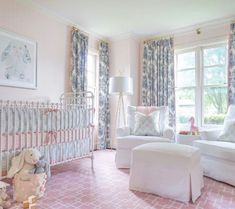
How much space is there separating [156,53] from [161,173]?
2833 millimetres

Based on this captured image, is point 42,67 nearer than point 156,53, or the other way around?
point 42,67

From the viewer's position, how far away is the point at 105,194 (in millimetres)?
2223

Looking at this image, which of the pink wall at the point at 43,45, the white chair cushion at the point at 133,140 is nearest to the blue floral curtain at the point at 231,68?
the white chair cushion at the point at 133,140

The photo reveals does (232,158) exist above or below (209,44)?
below

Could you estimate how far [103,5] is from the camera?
329 centimetres

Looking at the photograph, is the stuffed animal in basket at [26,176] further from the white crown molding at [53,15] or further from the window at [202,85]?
the window at [202,85]

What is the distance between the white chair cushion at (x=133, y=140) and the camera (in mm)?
3194

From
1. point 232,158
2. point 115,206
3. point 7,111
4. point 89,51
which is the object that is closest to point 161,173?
point 115,206

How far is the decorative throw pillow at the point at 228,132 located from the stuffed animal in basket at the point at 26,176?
7.64 feet

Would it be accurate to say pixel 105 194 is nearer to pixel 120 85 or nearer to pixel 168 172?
pixel 168 172

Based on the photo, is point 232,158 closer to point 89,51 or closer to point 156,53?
point 156,53

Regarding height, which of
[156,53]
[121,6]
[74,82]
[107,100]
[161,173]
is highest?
[121,6]

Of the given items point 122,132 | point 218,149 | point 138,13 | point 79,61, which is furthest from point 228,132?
point 79,61

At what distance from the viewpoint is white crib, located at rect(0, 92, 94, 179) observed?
7.19ft
